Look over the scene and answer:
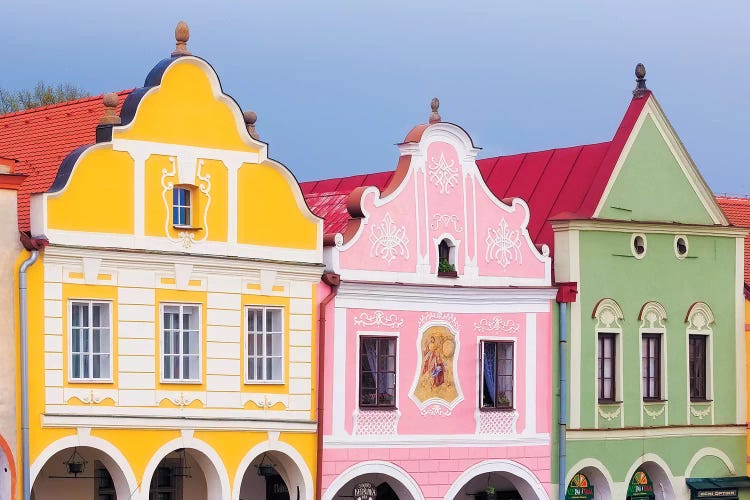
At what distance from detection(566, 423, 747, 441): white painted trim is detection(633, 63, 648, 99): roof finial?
858 centimetres

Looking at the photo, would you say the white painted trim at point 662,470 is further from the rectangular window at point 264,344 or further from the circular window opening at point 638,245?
the rectangular window at point 264,344

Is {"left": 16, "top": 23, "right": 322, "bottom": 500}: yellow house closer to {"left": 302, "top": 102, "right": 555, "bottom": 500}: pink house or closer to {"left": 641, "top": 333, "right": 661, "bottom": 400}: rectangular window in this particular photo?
{"left": 302, "top": 102, "right": 555, "bottom": 500}: pink house

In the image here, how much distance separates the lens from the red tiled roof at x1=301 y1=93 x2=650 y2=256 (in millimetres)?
52787

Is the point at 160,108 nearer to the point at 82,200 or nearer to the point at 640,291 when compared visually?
the point at 82,200

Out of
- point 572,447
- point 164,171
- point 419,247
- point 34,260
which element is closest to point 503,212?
point 419,247

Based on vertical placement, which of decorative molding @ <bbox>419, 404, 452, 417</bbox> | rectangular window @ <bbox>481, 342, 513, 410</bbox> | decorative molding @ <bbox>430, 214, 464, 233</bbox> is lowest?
decorative molding @ <bbox>419, 404, 452, 417</bbox>

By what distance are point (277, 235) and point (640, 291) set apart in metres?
11.3

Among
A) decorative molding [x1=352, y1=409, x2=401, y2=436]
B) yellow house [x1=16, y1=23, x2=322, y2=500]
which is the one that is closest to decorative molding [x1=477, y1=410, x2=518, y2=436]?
decorative molding [x1=352, y1=409, x2=401, y2=436]

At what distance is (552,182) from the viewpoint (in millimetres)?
54906

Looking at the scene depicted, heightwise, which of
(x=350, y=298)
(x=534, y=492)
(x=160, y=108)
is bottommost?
(x=534, y=492)

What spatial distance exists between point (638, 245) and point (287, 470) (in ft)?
38.7

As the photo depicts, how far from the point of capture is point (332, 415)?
158ft

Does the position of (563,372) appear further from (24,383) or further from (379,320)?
(24,383)

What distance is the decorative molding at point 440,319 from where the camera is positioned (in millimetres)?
50000
